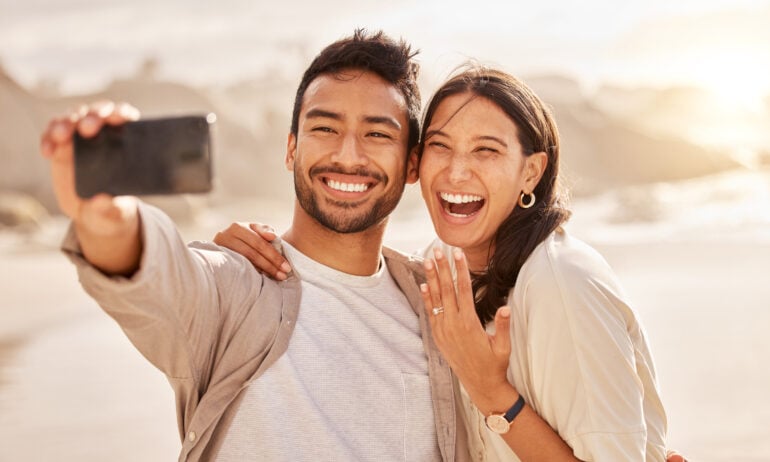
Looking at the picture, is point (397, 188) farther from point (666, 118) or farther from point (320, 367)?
point (666, 118)

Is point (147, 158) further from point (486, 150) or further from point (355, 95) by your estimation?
point (486, 150)

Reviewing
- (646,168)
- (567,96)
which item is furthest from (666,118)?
(646,168)

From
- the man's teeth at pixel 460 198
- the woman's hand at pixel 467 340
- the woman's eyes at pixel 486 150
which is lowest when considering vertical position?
the woman's hand at pixel 467 340

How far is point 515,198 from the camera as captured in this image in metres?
3.11

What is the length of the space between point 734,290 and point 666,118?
4069 centimetres

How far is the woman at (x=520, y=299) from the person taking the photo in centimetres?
254

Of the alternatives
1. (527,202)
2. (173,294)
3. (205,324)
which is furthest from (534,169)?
(173,294)

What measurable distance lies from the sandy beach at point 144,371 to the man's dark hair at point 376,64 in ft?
12.7

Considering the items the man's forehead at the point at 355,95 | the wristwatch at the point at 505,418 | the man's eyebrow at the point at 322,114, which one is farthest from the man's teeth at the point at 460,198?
the wristwatch at the point at 505,418

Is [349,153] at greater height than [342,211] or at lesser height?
greater

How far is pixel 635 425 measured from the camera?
8.32 ft

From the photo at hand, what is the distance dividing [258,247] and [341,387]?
57 centimetres

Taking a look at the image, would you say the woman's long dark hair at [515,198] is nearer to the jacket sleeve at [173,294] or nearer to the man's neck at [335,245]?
the man's neck at [335,245]

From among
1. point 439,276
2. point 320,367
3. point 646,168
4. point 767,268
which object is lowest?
point 646,168
